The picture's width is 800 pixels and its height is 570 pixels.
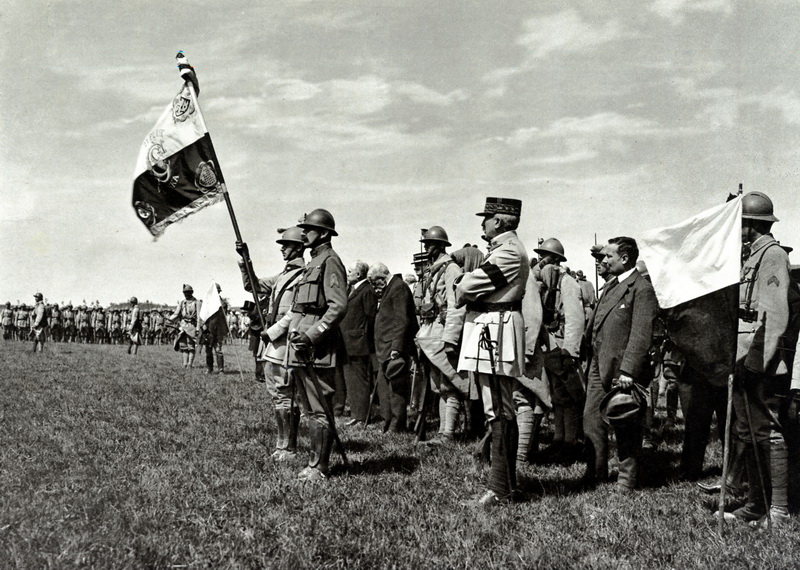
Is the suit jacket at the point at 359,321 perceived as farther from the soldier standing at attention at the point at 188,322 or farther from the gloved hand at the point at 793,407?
the soldier standing at attention at the point at 188,322

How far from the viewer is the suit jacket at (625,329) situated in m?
5.78

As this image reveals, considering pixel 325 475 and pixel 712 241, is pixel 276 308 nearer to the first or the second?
pixel 325 475

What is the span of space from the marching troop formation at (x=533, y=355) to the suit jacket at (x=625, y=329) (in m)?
0.01

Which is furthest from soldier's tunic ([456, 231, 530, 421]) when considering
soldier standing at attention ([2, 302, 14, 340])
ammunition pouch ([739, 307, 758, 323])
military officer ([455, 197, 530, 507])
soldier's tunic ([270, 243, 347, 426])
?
soldier standing at attention ([2, 302, 14, 340])

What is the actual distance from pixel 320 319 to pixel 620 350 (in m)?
2.85

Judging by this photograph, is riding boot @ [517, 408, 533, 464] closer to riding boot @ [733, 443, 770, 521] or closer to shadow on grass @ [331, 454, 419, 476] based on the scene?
shadow on grass @ [331, 454, 419, 476]

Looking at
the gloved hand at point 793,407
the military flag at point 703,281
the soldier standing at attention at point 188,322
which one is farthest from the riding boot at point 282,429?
the soldier standing at attention at point 188,322

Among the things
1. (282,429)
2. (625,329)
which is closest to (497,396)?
(625,329)

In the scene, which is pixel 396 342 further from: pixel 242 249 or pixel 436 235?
pixel 242 249

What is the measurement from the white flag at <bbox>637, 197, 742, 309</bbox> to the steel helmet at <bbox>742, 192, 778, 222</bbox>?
0.57 meters

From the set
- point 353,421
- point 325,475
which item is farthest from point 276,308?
point 353,421

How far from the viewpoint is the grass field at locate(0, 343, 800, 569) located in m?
4.16

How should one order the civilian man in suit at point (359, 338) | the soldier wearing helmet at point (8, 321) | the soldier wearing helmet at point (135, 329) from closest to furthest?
1. the civilian man in suit at point (359, 338)
2. the soldier wearing helmet at point (135, 329)
3. the soldier wearing helmet at point (8, 321)

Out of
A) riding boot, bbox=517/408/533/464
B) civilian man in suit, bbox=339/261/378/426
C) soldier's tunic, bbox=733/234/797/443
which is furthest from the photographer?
civilian man in suit, bbox=339/261/378/426
